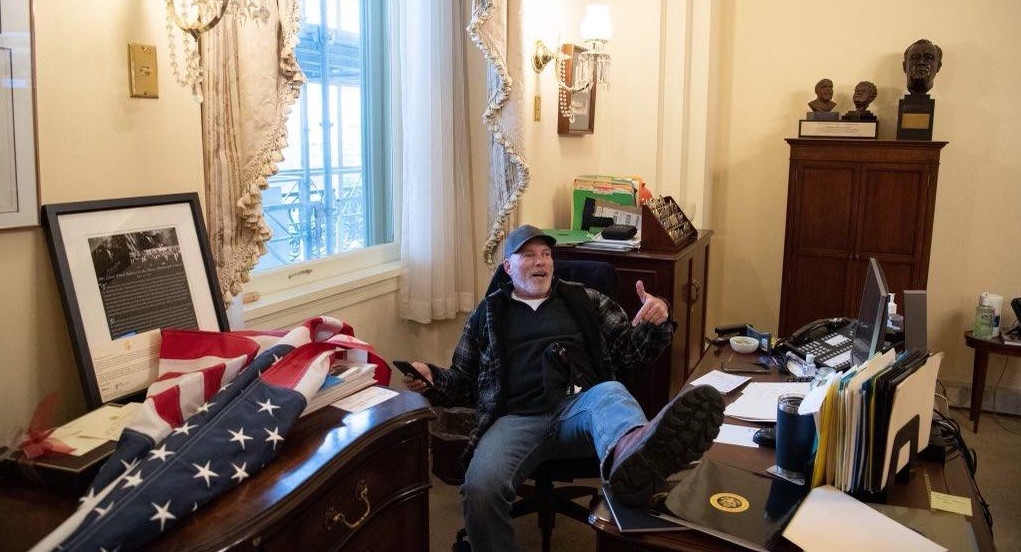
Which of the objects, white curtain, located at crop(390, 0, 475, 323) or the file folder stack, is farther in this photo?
white curtain, located at crop(390, 0, 475, 323)

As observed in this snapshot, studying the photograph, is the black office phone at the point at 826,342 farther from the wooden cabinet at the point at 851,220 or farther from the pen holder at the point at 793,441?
the wooden cabinet at the point at 851,220

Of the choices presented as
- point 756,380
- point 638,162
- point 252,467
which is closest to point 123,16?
point 252,467

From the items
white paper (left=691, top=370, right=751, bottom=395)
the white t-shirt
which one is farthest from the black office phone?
the white t-shirt

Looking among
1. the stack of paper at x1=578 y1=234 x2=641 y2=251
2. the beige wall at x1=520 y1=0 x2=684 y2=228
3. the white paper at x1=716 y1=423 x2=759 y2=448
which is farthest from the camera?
the beige wall at x1=520 y1=0 x2=684 y2=228

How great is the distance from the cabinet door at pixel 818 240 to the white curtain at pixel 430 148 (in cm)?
187

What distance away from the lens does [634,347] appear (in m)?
2.84

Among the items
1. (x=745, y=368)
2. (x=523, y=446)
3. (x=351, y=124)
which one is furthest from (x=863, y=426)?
(x=351, y=124)

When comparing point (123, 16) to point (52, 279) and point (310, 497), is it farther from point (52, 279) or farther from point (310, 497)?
point (310, 497)

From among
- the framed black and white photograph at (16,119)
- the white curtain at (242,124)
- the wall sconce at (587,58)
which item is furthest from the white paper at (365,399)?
the wall sconce at (587,58)

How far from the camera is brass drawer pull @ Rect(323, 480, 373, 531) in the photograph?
5.27ft

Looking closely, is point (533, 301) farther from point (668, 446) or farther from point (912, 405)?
point (912, 405)

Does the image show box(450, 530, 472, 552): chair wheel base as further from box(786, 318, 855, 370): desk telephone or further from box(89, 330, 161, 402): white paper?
box(89, 330, 161, 402): white paper

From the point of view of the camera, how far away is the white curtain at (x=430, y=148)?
3.24m

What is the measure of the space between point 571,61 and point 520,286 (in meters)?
1.57
